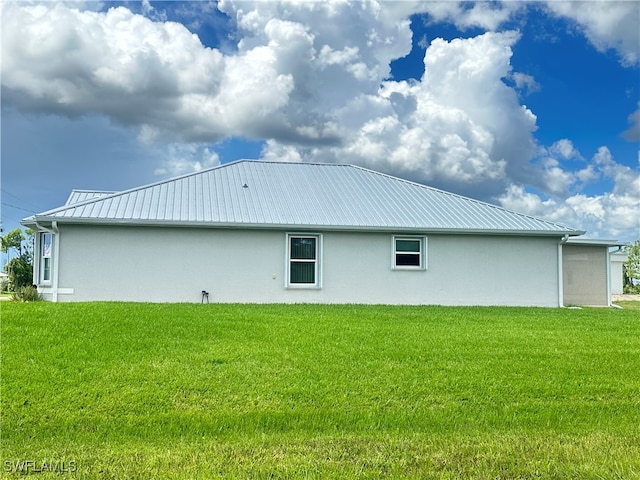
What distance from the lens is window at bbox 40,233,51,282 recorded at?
1612 cm

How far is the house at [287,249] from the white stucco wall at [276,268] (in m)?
0.03

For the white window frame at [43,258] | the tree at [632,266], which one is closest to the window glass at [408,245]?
the white window frame at [43,258]

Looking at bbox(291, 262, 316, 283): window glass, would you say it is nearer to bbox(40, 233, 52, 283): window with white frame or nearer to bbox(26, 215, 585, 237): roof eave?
bbox(26, 215, 585, 237): roof eave

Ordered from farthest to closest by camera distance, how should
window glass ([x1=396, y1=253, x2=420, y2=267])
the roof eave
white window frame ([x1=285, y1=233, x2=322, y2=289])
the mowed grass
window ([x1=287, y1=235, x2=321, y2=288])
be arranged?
window glass ([x1=396, y1=253, x2=420, y2=267]), window ([x1=287, y1=235, x2=321, y2=288]), white window frame ([x1=285, y1=233, x2=322, y2=289]), the roof eave, the mowed grass

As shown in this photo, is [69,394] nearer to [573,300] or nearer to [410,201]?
[410,201]

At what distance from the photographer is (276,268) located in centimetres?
1524

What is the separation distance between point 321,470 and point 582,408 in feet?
12.5

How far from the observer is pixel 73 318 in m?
9.55

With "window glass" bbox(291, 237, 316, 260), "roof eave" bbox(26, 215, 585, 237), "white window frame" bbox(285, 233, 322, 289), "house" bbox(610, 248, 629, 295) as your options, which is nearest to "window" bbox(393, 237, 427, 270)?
"roof eave" bbox(26, 215, 585, 237)

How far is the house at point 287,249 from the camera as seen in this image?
47.8 feet

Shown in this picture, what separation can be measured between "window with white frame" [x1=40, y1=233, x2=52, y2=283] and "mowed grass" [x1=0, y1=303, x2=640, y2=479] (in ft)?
21.4

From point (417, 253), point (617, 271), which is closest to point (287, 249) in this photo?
point (417, 253)

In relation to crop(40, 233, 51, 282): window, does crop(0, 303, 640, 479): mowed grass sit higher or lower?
lower

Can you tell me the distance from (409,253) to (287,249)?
12.3 ft
